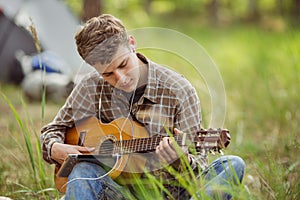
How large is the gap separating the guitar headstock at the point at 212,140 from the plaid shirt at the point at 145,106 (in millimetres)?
183

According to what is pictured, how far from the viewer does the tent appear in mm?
6520

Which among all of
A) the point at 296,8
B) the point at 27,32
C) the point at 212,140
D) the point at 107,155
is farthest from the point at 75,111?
the point at 296,8

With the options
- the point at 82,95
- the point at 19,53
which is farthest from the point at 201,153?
the point at 19,53

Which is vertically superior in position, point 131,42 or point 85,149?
point 131,42

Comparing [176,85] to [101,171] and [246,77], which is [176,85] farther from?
[246,77]

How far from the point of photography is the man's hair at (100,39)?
2346 millimetres

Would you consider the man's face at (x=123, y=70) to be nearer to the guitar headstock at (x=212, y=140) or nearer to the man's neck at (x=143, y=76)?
the man's neck at (x=143, y=76)

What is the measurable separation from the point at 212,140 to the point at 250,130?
2313 millimetres

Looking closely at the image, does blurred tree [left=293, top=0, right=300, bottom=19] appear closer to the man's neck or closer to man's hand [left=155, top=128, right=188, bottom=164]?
the man's neck

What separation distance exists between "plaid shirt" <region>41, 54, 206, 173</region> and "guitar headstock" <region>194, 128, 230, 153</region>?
0.60ft

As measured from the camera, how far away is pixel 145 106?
2410mm

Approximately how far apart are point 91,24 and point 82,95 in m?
0.33

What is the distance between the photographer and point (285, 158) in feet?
10.6

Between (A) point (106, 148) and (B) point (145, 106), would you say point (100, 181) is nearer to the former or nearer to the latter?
(A) point (106, 148)
